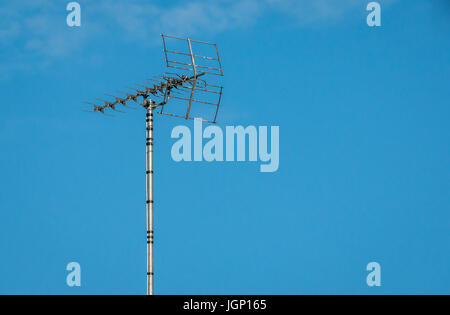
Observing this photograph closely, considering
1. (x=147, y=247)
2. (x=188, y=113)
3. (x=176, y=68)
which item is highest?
(x=176, y=68)

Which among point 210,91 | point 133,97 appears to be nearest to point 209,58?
point 210,91

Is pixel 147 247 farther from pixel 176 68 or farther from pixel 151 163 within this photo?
pixel 176 68

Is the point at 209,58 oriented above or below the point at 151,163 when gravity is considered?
above

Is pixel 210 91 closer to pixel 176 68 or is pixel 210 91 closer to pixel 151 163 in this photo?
pixel 176 68

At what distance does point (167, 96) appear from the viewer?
31.1m

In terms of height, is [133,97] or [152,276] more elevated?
[133,97]

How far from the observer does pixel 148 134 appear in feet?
101
